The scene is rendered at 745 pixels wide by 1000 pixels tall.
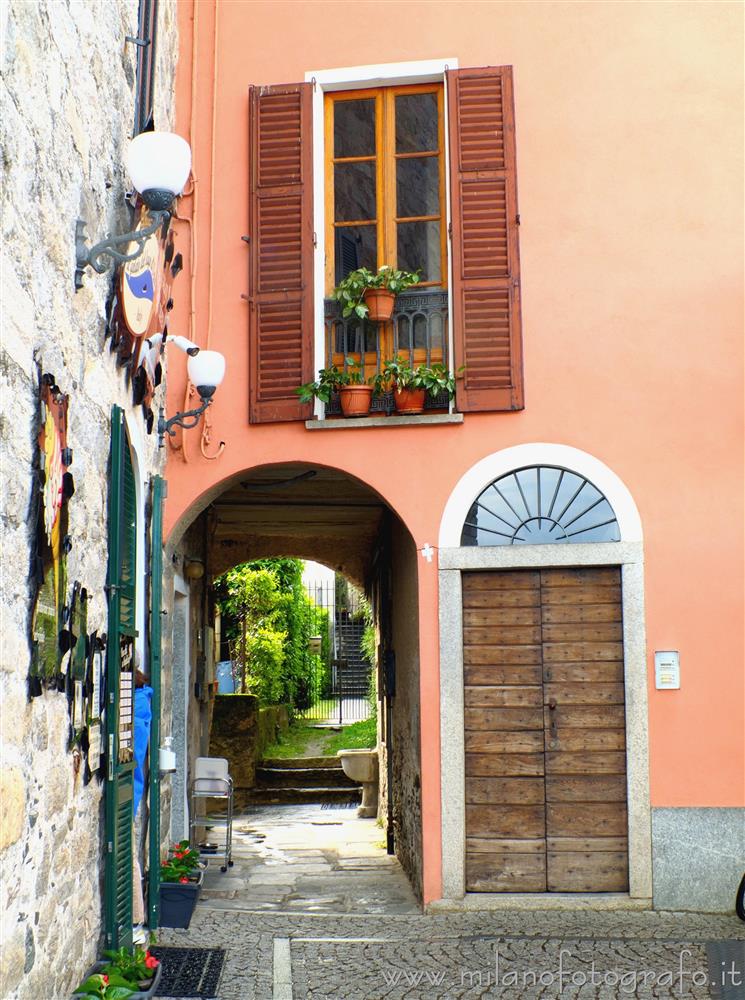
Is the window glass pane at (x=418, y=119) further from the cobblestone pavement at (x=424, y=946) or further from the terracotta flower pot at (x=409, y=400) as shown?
the cobblestone pavement at (x=424, y=946)

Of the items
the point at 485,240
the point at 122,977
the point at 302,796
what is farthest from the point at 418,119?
the point at 302,796

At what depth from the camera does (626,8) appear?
7.77m

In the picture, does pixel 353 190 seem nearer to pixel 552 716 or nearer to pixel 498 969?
pixel 552 716

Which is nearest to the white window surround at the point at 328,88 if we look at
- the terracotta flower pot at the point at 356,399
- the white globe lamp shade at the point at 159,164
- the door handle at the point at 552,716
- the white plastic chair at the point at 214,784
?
the terracotta flower pot at the point at 356,399

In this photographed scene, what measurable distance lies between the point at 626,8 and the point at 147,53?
3291 mm

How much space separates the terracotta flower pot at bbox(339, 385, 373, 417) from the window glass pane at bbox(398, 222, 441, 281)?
0.95m

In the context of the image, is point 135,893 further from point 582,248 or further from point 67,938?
point 582,248

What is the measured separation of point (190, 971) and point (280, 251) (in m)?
4.41

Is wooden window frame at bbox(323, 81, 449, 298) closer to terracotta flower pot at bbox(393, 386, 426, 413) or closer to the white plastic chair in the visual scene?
terracotta flower pot at bbox(393, 386, 426, 413)

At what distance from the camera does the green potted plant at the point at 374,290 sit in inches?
296

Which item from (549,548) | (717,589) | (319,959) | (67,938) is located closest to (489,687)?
(549,548)

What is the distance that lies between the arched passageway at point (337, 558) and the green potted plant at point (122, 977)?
2834mm

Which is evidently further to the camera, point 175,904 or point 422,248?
point 422,248

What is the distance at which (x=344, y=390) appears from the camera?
7504 mm
